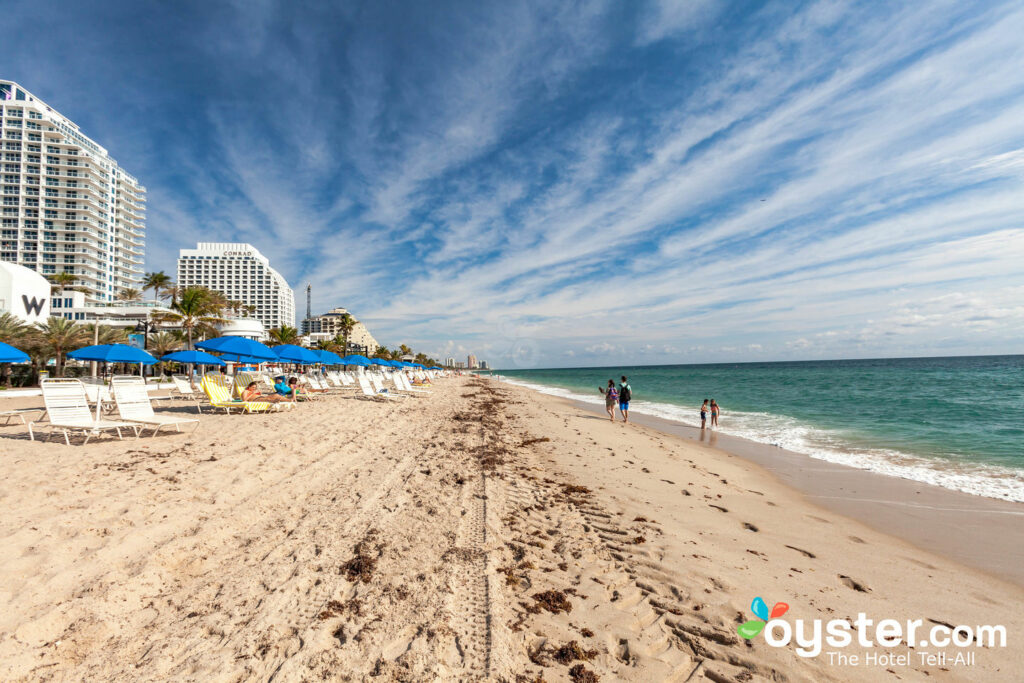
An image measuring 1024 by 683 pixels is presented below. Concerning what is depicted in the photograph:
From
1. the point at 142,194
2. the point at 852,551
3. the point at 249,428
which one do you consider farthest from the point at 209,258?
the point at 852,551

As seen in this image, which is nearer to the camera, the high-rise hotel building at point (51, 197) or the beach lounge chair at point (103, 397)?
the beach lounge chair at point (103, 397)

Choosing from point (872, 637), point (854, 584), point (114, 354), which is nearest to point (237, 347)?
point (114, 354)

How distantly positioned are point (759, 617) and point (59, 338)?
3125 centimetres

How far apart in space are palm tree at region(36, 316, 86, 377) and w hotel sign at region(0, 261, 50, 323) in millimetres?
14603

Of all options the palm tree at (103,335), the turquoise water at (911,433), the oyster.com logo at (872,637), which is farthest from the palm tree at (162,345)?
the oyster.com logo at (872,637)

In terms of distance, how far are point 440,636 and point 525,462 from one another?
14.1 feet

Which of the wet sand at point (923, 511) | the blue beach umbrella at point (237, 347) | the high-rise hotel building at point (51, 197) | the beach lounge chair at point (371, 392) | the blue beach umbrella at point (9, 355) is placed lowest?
the wet sand at point (923, 511)

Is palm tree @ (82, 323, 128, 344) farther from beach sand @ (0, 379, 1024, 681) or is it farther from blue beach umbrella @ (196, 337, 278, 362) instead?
beach sand @ (0, 379, 1024, 681)

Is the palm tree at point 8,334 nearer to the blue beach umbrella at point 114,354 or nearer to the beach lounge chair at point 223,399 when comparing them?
the blue beach umbrella at point 114,354

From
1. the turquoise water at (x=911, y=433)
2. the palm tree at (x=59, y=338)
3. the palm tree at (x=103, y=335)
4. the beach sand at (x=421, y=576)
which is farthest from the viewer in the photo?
the palm tree at (x=103, y=335)

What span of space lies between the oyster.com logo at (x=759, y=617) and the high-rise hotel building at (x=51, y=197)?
86731mm

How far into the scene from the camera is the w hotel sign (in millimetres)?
32750

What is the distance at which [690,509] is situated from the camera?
453cm

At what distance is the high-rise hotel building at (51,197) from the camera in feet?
203
